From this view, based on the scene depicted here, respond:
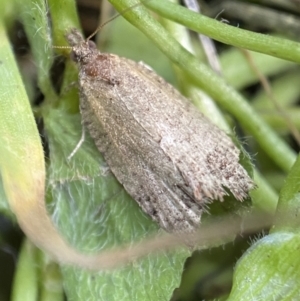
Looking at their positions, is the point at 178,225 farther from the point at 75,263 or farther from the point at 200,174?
the point at 75,263

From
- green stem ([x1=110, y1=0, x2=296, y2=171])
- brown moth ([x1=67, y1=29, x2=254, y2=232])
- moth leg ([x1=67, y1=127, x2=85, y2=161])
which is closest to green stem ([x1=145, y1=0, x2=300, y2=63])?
green stem ([x1=110, y1=0, x2=296, y2=171])

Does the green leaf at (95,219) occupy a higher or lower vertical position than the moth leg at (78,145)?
lower

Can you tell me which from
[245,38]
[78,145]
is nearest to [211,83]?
[245,38]

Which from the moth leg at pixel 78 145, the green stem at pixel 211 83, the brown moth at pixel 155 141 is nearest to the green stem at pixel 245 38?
the green stem at pixel 211 83

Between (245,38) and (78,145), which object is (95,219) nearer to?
(78,145)

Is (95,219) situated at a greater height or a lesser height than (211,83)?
lesser

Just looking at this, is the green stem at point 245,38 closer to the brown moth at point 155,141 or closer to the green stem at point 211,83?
the green stem at point 211,83

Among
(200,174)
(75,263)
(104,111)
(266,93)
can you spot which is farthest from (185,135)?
(266,93)

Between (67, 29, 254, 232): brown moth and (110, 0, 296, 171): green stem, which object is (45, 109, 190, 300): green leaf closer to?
(67, 29, 254, 232): brown moth
